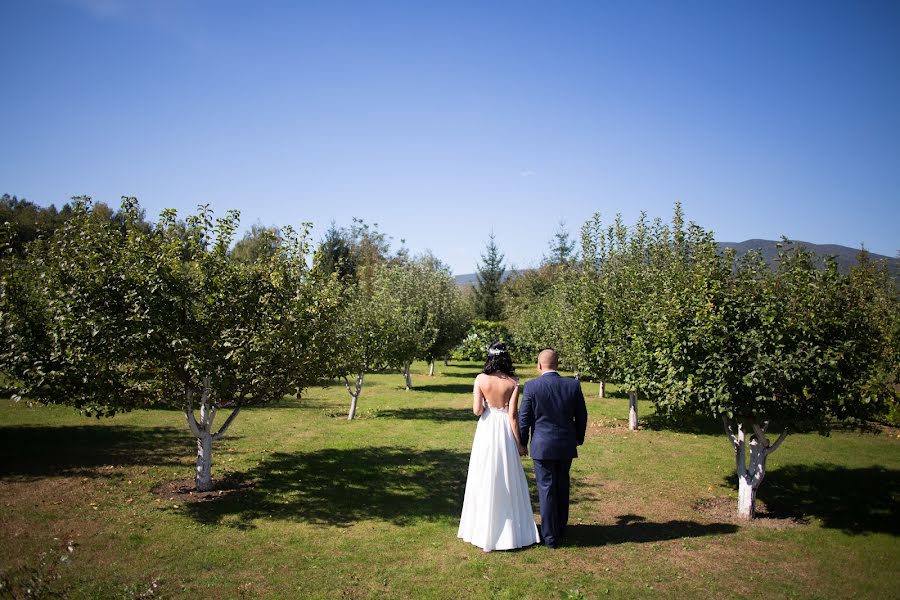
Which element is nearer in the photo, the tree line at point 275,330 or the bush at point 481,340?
the tree line at point 275,330

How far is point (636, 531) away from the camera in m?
9.34

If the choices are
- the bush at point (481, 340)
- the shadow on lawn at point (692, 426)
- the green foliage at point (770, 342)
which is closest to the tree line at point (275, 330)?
the green foliage at point (770, 342)

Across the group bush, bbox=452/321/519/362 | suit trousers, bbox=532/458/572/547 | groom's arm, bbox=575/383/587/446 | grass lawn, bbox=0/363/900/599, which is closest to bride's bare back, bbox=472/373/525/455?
suit trousers, bbox=532/458/572/547

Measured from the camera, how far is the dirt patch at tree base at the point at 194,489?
10.8 metres

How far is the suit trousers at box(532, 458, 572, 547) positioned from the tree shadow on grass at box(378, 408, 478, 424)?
12.2m

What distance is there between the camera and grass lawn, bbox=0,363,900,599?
24.0ft

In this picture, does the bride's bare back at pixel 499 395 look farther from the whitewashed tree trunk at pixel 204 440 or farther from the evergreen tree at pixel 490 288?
the evergreen tree at pixel 490 288

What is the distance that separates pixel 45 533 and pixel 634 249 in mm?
18962

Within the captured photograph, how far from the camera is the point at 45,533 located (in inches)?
346

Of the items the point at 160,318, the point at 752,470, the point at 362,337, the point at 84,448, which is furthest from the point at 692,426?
the point at 84,448

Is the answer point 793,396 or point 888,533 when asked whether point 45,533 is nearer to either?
point 793,396

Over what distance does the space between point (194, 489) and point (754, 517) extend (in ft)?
38.4

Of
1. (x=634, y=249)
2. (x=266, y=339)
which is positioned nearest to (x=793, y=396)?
(x=266, y=339)

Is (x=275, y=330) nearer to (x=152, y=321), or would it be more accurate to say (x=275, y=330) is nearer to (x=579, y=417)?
(x=152, y=321)
